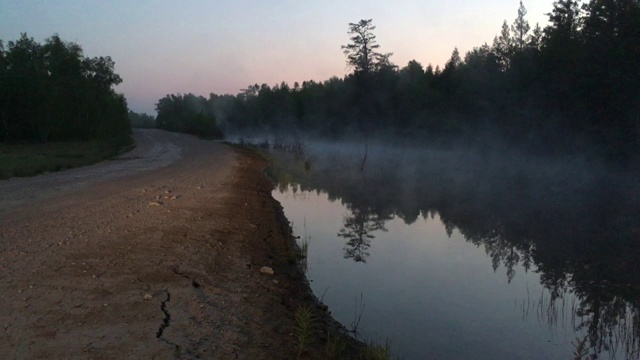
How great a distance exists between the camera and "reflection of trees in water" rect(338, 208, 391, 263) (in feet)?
37.4

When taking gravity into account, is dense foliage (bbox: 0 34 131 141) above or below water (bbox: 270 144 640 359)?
above

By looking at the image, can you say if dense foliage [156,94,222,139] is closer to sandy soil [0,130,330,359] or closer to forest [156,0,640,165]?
forest [156,0,640,165]

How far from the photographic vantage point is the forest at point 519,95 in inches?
1117

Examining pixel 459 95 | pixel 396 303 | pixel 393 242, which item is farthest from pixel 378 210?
pixel 459 95

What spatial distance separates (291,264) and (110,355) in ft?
17.5

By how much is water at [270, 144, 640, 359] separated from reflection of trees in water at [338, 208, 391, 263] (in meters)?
0.05

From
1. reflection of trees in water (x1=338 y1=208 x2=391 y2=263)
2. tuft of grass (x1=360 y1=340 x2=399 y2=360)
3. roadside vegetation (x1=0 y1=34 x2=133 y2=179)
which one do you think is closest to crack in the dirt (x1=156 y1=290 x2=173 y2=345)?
tuft of grass (x1=360 y1=340 x2=399 y2=360)

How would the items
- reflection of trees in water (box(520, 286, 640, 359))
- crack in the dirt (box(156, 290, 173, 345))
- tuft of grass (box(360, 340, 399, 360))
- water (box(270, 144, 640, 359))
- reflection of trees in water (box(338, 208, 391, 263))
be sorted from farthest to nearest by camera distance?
reflection of trees in water (box(338, 208, 391, 263))
water (box(270, 144, 640, 359))
reflection of trees in water (box(520, 286, 640, 359))
tuft of grass (box(360, 340, 399, 360))
crack in the dirt (box(156, 290, 173, 345))

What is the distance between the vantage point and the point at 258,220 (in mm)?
12922

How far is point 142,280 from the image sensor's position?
677 cm

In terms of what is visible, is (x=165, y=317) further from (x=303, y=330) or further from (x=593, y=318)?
(x=593, y=318)

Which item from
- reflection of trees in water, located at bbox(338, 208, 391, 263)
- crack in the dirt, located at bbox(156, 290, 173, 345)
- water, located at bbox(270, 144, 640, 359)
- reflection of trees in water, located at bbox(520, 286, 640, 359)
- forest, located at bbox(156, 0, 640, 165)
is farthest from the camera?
forest, located at bbox(156, 0, 640, 165)

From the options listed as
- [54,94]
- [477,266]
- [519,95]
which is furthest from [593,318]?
[54,94]

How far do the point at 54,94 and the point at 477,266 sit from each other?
1742 inches
